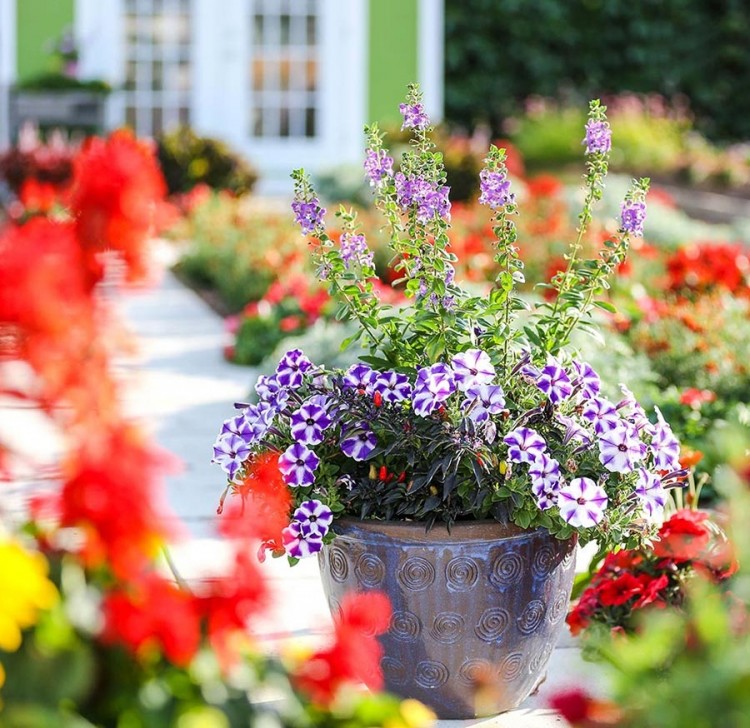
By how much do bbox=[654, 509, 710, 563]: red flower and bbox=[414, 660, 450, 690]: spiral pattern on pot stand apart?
71 cm

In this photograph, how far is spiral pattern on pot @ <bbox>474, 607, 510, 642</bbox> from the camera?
2.62 metres

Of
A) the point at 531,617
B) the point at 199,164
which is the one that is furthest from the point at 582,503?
the point at 199,164

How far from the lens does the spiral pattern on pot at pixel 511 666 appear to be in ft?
8.78

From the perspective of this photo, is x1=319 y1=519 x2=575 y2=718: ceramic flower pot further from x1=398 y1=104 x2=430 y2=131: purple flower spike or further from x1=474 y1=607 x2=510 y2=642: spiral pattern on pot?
x1=398 y1=104 x2=430 y2=131: purple flower spike

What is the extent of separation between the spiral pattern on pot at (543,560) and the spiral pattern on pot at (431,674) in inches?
10.4

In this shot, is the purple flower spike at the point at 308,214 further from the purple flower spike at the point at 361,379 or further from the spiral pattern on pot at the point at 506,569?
the spiral pattern on pot at the point at 506,569

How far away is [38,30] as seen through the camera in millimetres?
13266

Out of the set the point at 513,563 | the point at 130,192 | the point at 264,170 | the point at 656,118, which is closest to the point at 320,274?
the point at 513,563

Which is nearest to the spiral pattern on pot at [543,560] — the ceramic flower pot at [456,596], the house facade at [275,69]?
the ceramic flower pot at [456,596]

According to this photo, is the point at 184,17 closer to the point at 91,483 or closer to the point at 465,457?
the point at 465,457

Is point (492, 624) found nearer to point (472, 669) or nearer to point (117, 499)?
point (472, 669)

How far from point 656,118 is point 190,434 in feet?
40.7

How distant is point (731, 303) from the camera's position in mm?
6012

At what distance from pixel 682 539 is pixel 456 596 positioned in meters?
0.75
